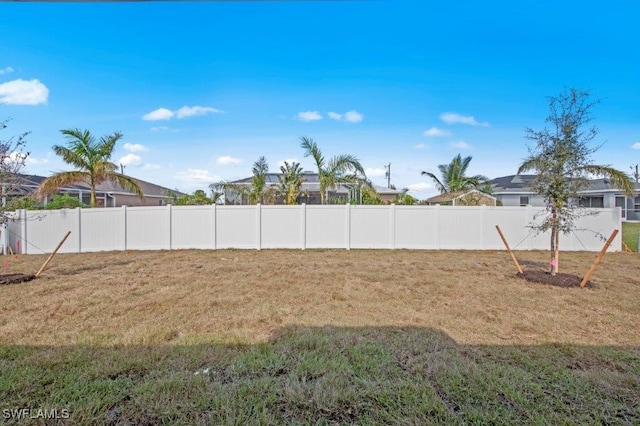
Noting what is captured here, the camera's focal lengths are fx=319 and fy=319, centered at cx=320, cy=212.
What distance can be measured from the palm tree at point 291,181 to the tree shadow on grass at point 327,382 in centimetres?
1133

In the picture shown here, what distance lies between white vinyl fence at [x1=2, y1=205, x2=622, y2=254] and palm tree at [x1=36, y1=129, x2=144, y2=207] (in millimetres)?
2097

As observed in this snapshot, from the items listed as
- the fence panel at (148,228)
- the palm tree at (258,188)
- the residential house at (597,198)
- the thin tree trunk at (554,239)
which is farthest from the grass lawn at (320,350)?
the residential house at (597,198)

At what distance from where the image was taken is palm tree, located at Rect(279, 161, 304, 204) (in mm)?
14617

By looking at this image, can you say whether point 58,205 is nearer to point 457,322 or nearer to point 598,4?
point 457,322

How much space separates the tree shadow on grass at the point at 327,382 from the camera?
2.27m

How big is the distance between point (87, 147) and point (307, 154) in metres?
8.30

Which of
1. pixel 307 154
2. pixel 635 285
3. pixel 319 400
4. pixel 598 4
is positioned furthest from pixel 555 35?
pixel 319 400

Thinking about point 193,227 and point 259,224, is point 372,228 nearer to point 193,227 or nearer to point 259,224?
point 259,224

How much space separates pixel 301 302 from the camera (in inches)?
201

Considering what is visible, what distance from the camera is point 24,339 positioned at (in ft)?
11.8

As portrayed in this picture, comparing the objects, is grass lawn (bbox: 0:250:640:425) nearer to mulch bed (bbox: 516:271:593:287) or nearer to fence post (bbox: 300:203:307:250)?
mulch bed (bbox: 516:271:593:287)

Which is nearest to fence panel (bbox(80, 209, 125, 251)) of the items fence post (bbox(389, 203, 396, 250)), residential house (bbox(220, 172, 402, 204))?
residential house (bbox(220, 172, 402, 204))

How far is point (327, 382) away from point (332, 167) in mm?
11378

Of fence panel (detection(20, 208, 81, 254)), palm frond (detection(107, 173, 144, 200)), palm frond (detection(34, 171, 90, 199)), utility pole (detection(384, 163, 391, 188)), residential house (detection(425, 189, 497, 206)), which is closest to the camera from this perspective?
fence panel (detection(20, 208, 81, 254))
